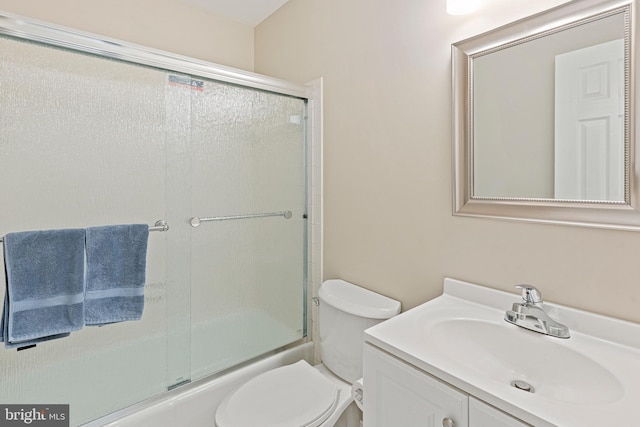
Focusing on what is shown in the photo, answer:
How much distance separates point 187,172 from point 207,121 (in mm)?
267

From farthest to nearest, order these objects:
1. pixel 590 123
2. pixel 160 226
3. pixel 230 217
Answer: pixel 230 217 < pixel 160 226 < pixel 590 123

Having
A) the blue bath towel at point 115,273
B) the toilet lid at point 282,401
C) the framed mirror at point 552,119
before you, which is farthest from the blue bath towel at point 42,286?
the framed mirror at point 552,119

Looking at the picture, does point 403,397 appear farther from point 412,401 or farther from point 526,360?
point 526,360

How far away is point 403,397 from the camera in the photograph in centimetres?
82

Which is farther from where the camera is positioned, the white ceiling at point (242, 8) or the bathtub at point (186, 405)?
the white ceiling at point (242, 8)

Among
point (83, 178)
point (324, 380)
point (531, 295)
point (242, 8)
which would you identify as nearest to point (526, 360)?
point (531, 295)

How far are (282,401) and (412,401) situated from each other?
67 cm

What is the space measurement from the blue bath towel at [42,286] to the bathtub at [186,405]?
1.53 ft

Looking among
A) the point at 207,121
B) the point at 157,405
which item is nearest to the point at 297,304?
the point at 157,405

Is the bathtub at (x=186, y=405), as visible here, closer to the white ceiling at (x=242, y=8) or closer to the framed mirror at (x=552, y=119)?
the framed mirror at (x=552, y=119)

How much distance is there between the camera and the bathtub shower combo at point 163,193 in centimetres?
125

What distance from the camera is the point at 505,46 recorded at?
1047 mm

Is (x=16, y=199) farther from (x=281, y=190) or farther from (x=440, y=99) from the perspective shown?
(x=440, y=99)

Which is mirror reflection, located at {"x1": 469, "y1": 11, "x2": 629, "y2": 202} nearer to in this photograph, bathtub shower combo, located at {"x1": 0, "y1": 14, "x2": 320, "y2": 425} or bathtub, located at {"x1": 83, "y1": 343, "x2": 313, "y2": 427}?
bathtub shower combo, located at {"x1": 0, "y1": 14, "x2": 320, "y2": 425}
